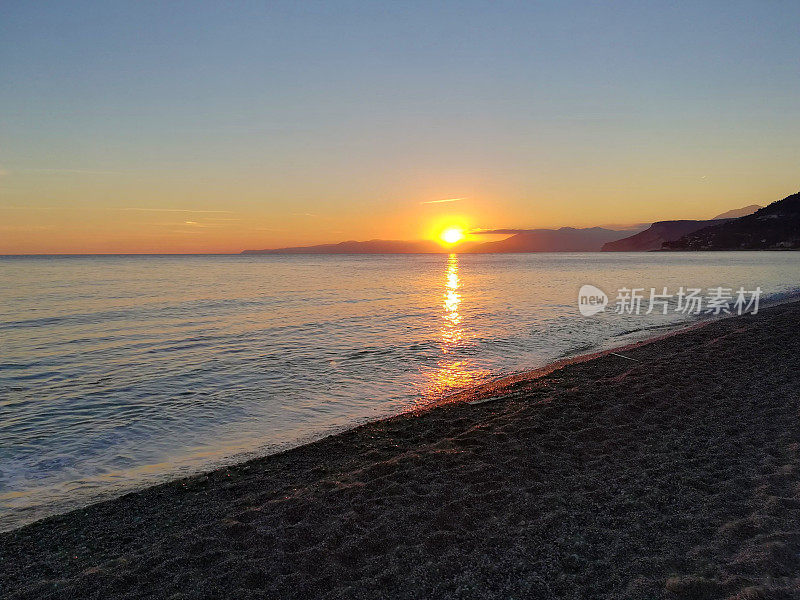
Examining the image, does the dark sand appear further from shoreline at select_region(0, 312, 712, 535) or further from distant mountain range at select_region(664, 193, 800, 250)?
distant mountain range at select_region(664, 193, 800, 250)

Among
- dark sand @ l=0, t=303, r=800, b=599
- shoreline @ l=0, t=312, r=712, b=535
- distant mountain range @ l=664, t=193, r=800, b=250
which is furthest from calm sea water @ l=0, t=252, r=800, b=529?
distant mountain range @ l=664, t=193, r=800, b=250

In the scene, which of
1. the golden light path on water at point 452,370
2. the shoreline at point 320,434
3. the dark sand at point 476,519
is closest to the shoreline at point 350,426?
the shoreline at point 320,434

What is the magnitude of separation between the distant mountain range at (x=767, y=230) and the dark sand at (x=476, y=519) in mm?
194460

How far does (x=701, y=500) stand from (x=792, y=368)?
8.49m

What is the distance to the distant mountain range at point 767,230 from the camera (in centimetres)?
15925

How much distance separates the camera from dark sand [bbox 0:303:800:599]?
439cm

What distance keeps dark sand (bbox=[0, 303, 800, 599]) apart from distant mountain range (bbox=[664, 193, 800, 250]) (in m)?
194

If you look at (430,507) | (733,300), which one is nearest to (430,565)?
(430,507)

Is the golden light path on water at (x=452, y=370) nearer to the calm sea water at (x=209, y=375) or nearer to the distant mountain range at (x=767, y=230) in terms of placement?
the calm sea water at (x=209, y=375)

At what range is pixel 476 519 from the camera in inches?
214

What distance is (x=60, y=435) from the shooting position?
965 cm

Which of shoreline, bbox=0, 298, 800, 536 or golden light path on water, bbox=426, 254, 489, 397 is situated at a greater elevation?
shoreline, bbox=0, 298, 800, 536

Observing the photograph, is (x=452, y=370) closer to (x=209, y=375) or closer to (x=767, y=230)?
(x=209, y=375)

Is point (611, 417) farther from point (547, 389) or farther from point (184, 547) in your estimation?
point (184, 547)
